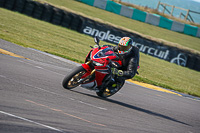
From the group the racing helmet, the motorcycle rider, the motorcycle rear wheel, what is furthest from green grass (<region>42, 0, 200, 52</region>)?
the racing helmet

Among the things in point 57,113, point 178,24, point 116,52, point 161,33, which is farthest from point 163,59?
point 57,113

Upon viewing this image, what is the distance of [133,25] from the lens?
34.7 meters

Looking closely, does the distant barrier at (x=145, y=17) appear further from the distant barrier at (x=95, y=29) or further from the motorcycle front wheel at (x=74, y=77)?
the motorcycle front wheel at (x=74, y=77)

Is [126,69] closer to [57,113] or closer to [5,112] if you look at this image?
[57,113]

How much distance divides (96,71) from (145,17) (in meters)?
31.9

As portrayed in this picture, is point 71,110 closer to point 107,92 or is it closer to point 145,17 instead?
point 107,92

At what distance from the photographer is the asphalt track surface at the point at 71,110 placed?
4929mm

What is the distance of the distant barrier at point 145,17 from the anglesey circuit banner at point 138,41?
12964mm

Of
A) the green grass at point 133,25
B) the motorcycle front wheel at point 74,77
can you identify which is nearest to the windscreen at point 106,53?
the motorcycle front wheel at point 74,77

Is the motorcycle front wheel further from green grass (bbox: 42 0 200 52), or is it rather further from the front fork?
green grass (bbox: 42 0 200 52)

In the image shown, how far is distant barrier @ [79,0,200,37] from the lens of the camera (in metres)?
38.9

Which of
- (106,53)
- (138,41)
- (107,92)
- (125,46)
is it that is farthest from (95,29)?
(106,53)

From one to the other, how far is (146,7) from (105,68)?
34701 millimetres

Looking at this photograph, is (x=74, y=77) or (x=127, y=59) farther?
(x=127, y=59)
